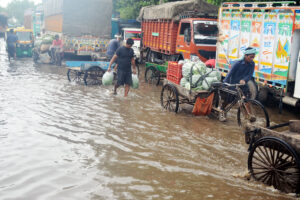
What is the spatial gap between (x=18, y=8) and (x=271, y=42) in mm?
102074

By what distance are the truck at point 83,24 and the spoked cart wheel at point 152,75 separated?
5.15 meters

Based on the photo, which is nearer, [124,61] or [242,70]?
[242,70]

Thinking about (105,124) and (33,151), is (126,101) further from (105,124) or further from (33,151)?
(33,151)

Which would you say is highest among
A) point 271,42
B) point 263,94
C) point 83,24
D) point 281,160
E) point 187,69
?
point 83,24

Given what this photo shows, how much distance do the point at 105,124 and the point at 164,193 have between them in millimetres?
3381

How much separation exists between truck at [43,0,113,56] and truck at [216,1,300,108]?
357 inches

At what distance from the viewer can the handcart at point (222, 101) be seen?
6.95 metres

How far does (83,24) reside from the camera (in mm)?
19531

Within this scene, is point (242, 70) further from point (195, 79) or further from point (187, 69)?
point (187, 69)

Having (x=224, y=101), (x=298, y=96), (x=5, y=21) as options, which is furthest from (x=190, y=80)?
(x=5, y=21)

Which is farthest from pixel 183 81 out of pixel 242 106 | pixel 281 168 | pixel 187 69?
pixel 281 168

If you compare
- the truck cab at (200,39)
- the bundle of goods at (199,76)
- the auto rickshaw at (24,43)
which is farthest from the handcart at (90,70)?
the auto rickshaw at (24,43)

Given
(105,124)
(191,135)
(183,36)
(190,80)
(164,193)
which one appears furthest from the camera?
(183,36)

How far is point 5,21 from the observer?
43906 mm
